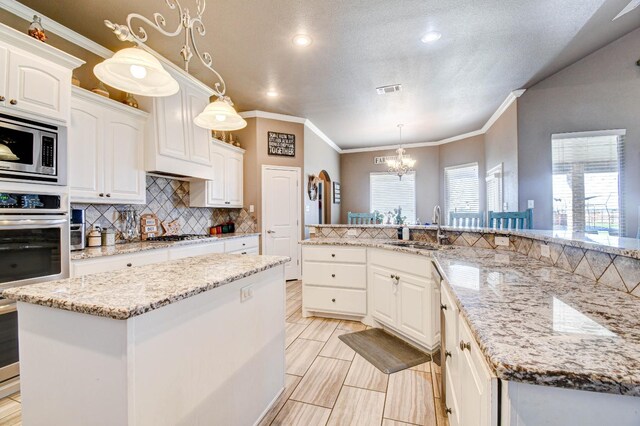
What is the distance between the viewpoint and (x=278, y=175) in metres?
4.84

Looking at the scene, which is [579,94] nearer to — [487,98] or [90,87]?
[487,98]

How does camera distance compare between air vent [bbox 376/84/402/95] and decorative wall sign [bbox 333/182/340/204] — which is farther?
decorative wall sign [bbox 333/182/340/204]

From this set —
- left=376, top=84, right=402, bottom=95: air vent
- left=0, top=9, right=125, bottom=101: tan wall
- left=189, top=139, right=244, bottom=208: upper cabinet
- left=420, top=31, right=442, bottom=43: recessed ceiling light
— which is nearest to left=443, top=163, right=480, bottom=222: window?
left=376, top=84, right=402, bottom=95: air vent

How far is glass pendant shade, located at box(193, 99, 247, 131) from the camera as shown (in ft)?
6.34

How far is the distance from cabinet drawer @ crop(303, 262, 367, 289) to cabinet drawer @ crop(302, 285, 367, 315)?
0.22ft

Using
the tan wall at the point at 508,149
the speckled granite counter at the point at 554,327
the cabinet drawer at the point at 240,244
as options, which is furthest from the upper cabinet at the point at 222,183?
the tan wall at the point at 508,149

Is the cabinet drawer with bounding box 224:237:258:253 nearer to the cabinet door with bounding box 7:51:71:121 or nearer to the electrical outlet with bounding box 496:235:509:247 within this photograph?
the cabinet door with bounding box 7:51:71:121

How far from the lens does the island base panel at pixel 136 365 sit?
0.89 metres

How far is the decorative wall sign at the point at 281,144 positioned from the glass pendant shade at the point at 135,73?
314 cm

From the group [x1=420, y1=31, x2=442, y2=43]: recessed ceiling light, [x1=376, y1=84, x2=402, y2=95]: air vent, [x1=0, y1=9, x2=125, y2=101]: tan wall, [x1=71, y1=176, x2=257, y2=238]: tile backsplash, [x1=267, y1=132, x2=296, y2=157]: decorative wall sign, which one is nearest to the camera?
[x1=0, y1=9, x2=125, y2=101]: tan wall

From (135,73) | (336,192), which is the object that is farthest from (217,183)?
(336,192)

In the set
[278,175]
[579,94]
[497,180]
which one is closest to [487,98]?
[579,94]

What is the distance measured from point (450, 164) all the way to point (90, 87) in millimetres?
6579

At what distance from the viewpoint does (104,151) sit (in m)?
2.55
